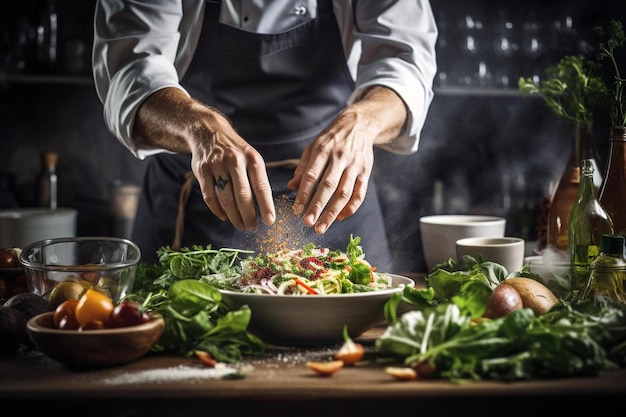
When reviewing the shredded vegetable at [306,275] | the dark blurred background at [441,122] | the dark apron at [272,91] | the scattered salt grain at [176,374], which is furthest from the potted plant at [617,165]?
the dark blurred background at [441,122]

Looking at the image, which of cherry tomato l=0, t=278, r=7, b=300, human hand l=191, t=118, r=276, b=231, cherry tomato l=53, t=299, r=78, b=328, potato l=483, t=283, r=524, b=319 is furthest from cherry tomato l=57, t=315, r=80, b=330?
potato l=483, t=283, r=524, b=319

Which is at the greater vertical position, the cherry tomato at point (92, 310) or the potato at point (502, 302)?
the cherry tomato at point (92, 310)

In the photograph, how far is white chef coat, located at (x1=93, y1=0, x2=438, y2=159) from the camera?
6.15 ft

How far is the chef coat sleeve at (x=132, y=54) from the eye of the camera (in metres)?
1.83

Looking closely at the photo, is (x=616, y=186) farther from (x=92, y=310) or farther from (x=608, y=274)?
(x=92, y=310)

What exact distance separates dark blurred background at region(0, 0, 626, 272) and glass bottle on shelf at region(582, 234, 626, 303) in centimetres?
192

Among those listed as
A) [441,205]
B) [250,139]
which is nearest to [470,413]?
[250,139]

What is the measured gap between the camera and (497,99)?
3.65 m

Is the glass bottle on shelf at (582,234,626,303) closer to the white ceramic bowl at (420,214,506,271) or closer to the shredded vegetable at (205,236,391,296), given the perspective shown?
the shredded vegetable at (205,236,391,296)

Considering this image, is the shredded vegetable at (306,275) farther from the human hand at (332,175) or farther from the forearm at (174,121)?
the forearm at (174,121)

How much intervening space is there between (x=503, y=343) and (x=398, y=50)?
122 centimetres

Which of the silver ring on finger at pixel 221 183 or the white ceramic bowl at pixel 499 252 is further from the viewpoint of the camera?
the white ceramic bowl at pixel 499 252

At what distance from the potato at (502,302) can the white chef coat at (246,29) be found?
0.79 meters

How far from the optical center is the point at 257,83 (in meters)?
2.17
